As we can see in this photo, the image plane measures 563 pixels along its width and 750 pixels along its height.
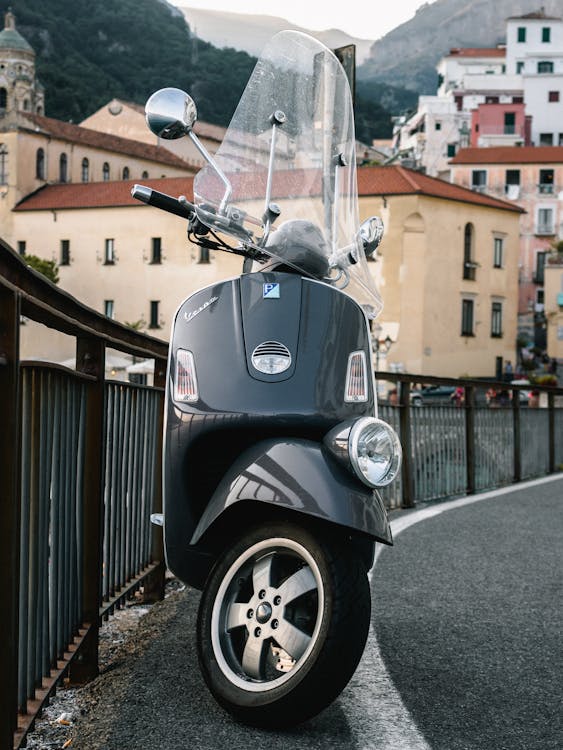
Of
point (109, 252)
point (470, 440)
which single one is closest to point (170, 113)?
point (470, 440)

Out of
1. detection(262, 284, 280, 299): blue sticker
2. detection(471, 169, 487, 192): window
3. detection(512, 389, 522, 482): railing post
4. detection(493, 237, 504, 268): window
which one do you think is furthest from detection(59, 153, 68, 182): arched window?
detection(262, 284, 280, 299): blue sticker

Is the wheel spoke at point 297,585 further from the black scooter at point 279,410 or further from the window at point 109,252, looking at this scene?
the window at point 109,252

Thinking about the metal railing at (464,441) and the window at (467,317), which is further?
the window at (467,317)

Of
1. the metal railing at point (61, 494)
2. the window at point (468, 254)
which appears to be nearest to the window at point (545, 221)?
the window at point (468, 254)

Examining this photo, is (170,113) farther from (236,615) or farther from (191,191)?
(191,191)

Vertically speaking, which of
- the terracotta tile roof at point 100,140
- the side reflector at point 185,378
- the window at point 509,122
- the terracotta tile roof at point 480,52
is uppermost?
the terracotta tile roof at point 480,52

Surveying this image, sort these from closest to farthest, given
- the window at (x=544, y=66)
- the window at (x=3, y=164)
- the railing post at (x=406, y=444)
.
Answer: the railing post at (x=406, y=444)
the window at (x=3, y=164)
the window at (x=544, y=66)

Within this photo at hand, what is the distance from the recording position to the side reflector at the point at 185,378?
12.3ft

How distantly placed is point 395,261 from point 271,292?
5863cm

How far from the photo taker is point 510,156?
79.7 metres

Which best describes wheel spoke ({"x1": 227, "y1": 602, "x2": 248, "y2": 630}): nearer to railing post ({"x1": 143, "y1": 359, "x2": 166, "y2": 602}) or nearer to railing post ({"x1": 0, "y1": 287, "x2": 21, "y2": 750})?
railing post ({"x1": 0, "y1": 287, "x2": 21, "y2": 750})

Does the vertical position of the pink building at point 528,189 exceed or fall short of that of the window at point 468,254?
it exceeds it

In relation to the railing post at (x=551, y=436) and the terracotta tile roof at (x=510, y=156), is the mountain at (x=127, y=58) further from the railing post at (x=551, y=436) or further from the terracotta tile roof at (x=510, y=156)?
the railing post at (x=551, y=436)

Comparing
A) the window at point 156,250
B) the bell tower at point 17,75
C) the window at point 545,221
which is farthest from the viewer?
the bell tower at point 17,75
